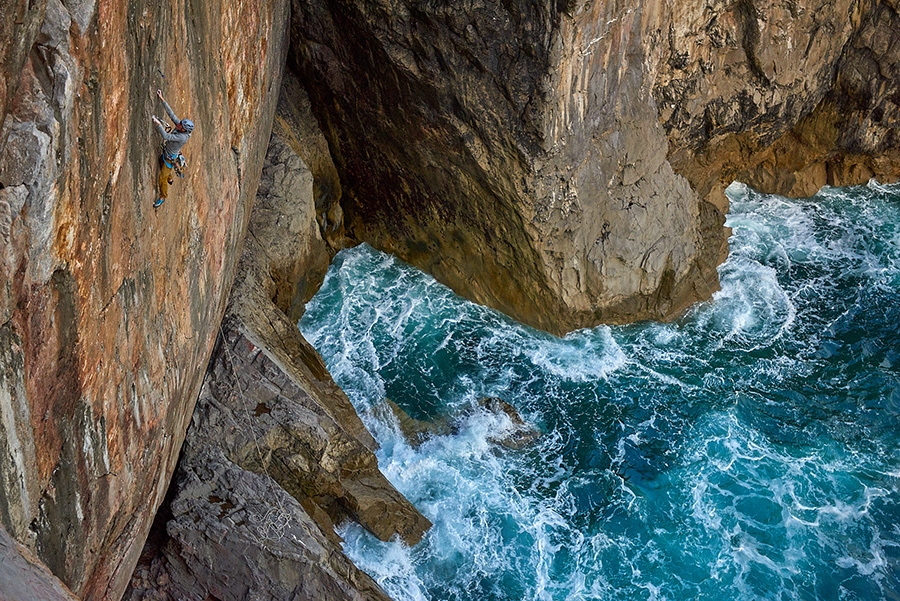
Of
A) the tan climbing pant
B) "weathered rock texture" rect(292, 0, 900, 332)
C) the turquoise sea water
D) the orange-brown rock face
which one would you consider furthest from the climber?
"weathered rock texture" rect(292, 0, 900, 332)

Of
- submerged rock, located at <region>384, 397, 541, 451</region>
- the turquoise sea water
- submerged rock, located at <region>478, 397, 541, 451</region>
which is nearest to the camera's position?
the turquoise sea water

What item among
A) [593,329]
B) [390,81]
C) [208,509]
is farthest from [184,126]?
[593,329]

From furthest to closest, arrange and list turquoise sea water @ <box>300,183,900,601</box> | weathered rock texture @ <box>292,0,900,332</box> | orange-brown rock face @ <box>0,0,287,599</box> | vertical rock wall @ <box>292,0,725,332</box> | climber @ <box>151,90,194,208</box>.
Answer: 1. weathered rock texture @ <box>292,0,900,332</box>
2. vertical rock wall @ <box>292,0,725,332</box>
3. turquoise sea water @ <box>300,183,900,601</box>
4. climber @ <box>151,90,194,208</box>
5. orange-brown rock face @ <box>0,0,287,599</box>

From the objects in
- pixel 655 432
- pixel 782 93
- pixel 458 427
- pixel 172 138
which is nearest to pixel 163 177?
pixel 172 138

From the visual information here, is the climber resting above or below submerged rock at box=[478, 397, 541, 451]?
above

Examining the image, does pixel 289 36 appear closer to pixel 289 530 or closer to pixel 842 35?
pixel 289 530

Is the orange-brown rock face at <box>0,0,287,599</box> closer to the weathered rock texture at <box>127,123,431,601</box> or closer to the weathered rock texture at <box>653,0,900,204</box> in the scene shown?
the weathered rock texture at <box>127,123,431,601</box>

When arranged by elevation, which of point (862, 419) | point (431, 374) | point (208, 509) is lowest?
point (208, 509)
